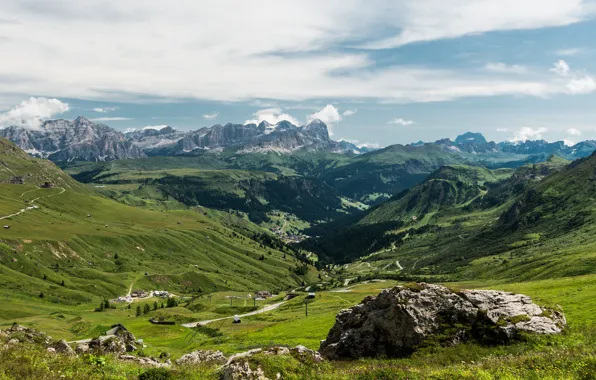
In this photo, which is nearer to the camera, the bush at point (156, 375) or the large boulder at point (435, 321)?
the bush at point (156, 375)

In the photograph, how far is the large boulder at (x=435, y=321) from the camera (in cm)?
3997

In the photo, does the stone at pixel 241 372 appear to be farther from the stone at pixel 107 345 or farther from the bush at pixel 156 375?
the stone at pixel 107 345

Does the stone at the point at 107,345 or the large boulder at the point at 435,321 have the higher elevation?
the large boulder at the point at 435,321

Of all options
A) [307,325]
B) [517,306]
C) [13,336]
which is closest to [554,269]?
[307,325]

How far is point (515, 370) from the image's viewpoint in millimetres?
27734

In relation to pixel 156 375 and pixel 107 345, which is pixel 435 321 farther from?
pixel 107 345

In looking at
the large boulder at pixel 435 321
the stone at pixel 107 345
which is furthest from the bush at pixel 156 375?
the stone at pixel 107 345

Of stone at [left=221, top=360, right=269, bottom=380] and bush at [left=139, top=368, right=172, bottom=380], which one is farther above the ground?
stone at [left=221, top=360, right=269, bottom=380]

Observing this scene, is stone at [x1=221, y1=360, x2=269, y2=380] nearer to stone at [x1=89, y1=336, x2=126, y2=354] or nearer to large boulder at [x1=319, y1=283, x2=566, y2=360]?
large boulder at [x1=319, y1=283, x2=566, y2=360]

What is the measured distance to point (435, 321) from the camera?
1660 inches

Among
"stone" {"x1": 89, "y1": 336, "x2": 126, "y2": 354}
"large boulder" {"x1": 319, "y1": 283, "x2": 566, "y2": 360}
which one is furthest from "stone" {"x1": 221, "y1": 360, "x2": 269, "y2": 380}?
"stone" {"x1": 89, "y1": 336, "x2": 126, "y2": 354}

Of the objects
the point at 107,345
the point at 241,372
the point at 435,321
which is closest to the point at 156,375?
the point at 241,372

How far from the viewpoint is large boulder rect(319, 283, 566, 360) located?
40.0 metres

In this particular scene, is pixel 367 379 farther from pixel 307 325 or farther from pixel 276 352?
pixel 307 325
